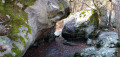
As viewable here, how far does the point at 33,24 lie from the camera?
5.57 m

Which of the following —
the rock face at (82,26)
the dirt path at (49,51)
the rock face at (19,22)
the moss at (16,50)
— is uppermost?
the rock face at (19,22)

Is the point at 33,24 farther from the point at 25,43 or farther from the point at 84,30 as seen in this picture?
the point at 84,30

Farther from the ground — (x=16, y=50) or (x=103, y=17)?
(x=16, y=50)

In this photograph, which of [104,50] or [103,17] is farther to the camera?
[103,17]

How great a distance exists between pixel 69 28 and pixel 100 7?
616cm

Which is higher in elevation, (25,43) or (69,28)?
(25,43)

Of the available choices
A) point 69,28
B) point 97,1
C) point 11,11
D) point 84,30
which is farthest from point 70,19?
point 11,11

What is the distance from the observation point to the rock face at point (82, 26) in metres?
13.0

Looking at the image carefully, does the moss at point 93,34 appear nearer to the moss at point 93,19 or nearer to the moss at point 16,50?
the moss at point 93,19

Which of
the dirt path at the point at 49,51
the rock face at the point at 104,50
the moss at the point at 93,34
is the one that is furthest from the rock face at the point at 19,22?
the moss at the point at 93,34

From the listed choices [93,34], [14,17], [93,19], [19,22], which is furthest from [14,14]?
[93,19]

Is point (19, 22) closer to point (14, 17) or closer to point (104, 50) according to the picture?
point (14, 17)

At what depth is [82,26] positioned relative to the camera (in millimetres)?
13172

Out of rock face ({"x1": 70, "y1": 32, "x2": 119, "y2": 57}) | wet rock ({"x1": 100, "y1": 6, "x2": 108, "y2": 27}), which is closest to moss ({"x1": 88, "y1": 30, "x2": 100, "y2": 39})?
wet rock ({"x1": 100, "y1": 6, "x2": 108, "y2": 27})
